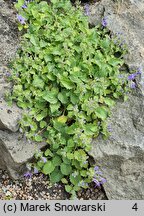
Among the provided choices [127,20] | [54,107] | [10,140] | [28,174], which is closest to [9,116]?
[10,140]

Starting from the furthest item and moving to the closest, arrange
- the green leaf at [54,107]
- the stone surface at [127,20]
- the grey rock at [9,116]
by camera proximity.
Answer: the stone surface at [127,20] → the green leaf at [54,107] → the grey rock at [9,116]

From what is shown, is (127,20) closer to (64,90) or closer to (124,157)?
(64,90)

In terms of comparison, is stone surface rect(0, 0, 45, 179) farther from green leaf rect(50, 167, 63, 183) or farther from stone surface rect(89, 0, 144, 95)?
stone surface rect(89, 0, 144, 95)

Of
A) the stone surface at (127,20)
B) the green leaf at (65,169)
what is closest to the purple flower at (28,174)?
the green leaf at (65,169)

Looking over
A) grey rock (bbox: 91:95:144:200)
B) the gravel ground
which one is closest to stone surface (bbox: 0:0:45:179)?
the gravel ground

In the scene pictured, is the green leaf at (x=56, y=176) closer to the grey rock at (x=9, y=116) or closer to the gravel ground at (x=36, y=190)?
the gravel ground at (x=36, y=190)

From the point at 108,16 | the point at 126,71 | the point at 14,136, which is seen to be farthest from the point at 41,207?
the point at 108,16

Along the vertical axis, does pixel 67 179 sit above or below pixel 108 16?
below

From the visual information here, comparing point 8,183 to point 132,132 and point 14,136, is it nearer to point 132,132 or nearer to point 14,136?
point 14,136
